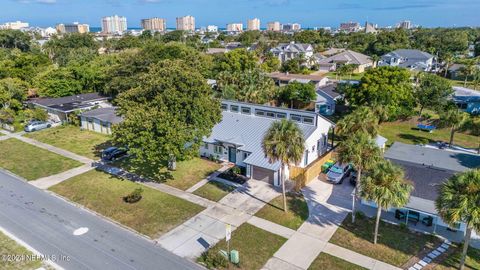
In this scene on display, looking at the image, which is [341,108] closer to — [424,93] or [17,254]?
[424,93]

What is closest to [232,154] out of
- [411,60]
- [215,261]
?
[215,261]

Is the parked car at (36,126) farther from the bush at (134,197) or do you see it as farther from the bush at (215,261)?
the bush at (215,261)

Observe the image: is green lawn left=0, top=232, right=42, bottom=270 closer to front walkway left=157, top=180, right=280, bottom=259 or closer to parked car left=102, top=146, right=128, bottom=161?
front walkway left=157, top=180, right=280, bottom=259

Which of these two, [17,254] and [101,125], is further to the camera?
[101,125]

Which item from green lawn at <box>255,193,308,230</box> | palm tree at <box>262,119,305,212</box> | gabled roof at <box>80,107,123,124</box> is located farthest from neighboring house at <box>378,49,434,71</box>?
palm tree at <box>262,119,305,212</box>

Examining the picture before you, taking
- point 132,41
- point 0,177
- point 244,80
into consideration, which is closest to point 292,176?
point 244,80

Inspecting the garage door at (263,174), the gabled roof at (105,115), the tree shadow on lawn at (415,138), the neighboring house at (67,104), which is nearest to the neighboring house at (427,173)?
the garage door at (263,174)
